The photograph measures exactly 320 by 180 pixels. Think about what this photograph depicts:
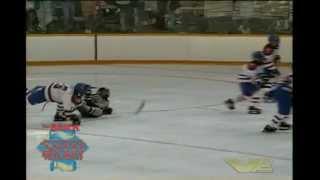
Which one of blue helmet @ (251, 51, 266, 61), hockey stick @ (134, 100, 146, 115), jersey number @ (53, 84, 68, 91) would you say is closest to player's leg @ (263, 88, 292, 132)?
blue helmet @ (251, 51, 266, 61)

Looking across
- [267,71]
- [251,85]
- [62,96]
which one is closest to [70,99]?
[62,96]

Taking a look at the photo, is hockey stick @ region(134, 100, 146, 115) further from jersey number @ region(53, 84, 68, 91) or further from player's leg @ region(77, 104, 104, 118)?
jersey number @ region(53, 84, 68, 91)

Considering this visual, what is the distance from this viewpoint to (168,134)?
4.05 meters

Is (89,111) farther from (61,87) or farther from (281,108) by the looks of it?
(281,108)

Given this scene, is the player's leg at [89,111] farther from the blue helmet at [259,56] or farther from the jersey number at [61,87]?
the blue helmet at [259,56]

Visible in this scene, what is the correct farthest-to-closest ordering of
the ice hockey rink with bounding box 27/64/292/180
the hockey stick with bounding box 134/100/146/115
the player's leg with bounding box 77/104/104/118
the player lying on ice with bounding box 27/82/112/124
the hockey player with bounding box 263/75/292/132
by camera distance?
the hockey stick with bounding box 134/100/146/115 → the player's leg with bounding box 77/104/104/118 → the player lying on ice with bounding box 27/82/112/124 → the hockey player with bounding box 263/75/292/132 → the ice hockey rink with bounding box 27/64/292/180

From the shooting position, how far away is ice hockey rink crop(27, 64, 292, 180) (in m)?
2.77

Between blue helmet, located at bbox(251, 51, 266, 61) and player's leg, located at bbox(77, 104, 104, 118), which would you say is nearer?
player's leg, located at bbox(77, 104, 104, 118)

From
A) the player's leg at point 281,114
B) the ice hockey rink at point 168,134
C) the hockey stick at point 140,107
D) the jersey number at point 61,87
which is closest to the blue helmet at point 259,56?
the ice hockey rink at point 168,134

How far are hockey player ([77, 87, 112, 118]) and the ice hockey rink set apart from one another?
0.07 meters

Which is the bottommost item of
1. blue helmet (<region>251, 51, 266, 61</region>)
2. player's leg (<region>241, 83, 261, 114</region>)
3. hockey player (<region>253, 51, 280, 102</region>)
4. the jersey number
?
player's leg (<region>241, 83, 261, 114</region>)

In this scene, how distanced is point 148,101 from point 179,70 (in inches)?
121

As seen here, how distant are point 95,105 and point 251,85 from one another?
1284 millimetres
